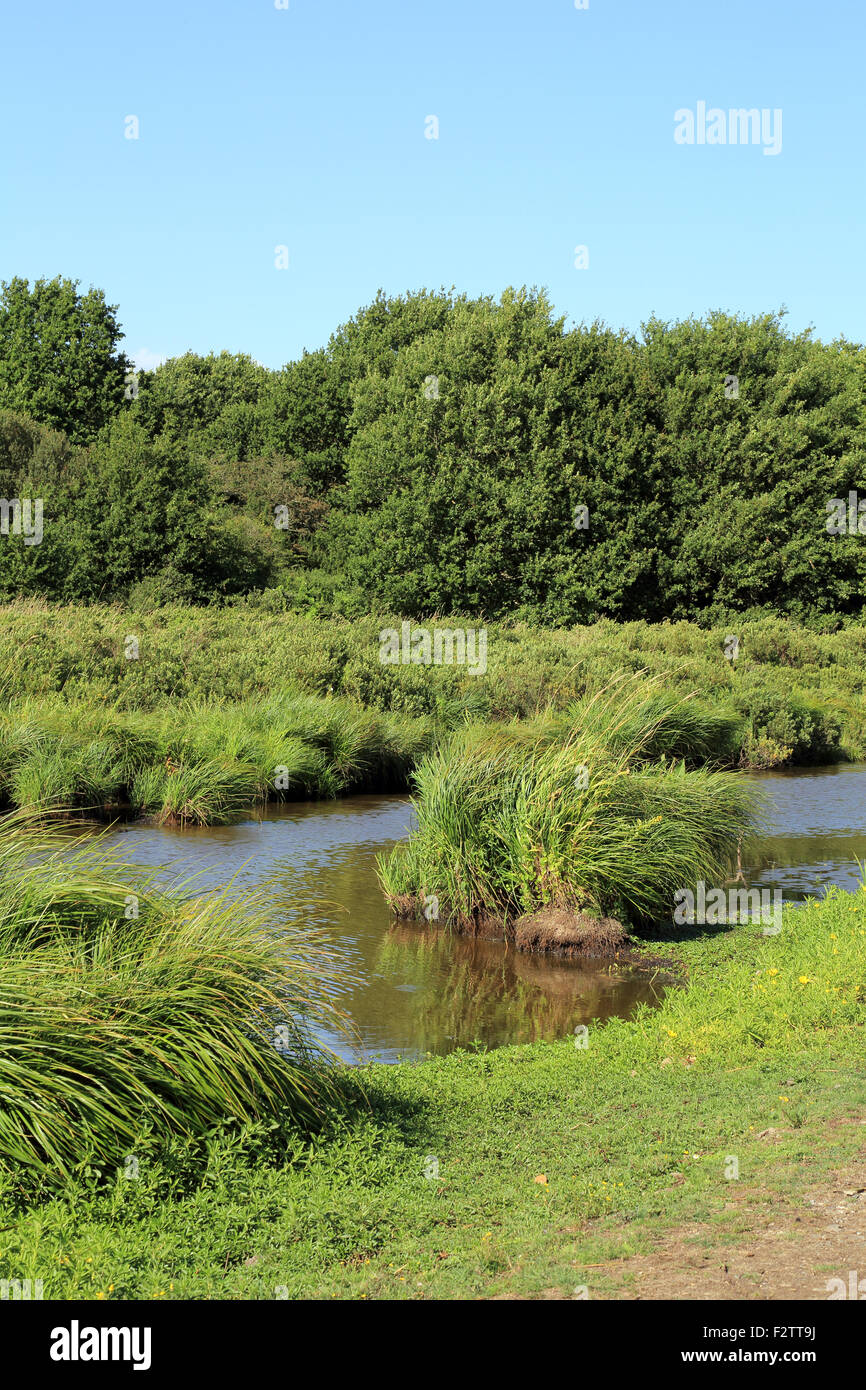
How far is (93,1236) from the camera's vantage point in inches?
183

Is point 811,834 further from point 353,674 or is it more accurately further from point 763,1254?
point 763,1254

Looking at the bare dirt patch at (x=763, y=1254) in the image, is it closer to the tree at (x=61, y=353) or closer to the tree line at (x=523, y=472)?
the tree line at (x=523, y=472)

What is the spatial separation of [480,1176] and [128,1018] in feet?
6.07

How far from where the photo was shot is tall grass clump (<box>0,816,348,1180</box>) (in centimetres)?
521

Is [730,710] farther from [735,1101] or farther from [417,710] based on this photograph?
[735,1101]

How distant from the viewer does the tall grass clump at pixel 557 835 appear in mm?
11992

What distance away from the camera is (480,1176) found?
588 centimetres

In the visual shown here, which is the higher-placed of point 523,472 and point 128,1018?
point 523,472

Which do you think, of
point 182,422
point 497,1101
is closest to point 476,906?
point 497,1101
